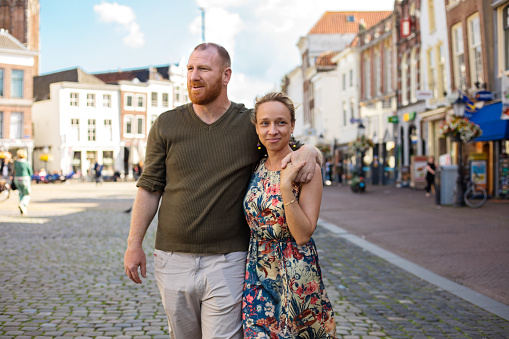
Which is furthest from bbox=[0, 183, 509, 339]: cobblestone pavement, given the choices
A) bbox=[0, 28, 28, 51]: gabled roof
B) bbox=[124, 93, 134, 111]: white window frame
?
bbox=[124, 93, 134, 111]: white window frame

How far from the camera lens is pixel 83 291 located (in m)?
6.50

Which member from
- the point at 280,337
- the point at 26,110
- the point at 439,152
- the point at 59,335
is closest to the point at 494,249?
the point at 59,335

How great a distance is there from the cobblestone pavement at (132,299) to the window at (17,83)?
148ft

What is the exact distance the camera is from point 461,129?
19141mm

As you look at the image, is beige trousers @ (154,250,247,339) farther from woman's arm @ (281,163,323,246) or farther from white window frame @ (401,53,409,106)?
white window frame @ (401,53,409,106)

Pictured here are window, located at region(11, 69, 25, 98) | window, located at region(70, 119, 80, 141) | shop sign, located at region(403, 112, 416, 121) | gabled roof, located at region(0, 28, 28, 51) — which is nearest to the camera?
shop sign, located at region(403, 112, 416, 121)

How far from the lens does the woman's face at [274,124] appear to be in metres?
2.81

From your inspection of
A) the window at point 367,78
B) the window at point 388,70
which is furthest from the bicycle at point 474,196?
the window at point 367,78

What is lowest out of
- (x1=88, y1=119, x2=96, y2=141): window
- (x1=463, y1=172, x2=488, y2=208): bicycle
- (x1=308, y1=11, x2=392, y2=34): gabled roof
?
(x1=463, y1=172, x2=488, y2=208): bicycle

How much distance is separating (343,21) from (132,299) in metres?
60.9

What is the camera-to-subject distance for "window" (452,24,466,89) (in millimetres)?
25469

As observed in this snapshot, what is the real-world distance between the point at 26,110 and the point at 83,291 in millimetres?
49561

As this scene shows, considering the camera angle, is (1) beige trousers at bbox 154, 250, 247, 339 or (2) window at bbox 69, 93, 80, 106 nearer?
(1) beige trousers at bbox 154, 250, 247, 339

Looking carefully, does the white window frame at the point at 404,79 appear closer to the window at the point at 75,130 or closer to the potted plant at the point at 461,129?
the potted plant at the point at 461,129
